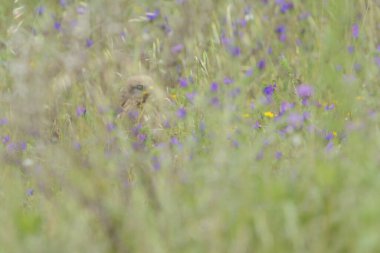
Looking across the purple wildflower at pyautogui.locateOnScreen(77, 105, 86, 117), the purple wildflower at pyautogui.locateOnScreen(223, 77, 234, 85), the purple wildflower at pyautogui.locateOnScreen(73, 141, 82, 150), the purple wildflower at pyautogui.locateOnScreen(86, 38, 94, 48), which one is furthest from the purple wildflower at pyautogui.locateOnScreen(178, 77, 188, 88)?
the purple wildflower at pyautogui.locateOnScreen(73, 141, 82, 150)

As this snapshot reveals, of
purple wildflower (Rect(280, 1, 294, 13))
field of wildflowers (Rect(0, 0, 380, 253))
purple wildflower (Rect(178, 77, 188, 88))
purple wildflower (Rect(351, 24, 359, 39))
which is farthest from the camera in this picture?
purple wildflower (Rect(280, 1, 294, 13))

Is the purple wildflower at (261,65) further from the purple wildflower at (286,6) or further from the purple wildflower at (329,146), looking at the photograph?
the purple wildflower at (329,146)

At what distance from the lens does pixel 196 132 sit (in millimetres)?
3369

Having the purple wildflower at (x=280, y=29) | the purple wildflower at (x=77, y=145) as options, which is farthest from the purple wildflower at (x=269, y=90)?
the purple wildflower at (x=77, y=145)

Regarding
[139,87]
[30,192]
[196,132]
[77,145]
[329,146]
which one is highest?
[329,146]

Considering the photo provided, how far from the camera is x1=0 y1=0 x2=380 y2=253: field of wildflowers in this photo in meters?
2.20

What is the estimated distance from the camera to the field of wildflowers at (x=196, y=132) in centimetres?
220

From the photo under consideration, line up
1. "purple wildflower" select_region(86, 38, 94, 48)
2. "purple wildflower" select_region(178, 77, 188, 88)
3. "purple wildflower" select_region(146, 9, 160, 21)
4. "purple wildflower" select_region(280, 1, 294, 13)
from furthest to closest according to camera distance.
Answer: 1. "purple wildflower" select_region(280, 1, 294, 13)
2. "purple wildflower" select_region(146, 9, 160, 21)
3. "purple wildflower" select_region(86, 38, 94, 48)
4. "purple wildflower" select_region(178, 77, 188, 88)

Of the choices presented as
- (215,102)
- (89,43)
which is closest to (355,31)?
(215,102)

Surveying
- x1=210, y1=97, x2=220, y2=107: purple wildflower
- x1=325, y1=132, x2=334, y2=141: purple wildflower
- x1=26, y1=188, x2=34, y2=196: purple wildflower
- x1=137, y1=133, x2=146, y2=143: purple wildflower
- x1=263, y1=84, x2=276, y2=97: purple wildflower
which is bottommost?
x1=26, y1=188, x2=34, y2=196: purple wildflower

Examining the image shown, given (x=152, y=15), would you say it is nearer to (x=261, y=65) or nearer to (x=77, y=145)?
(x=261, y=65)

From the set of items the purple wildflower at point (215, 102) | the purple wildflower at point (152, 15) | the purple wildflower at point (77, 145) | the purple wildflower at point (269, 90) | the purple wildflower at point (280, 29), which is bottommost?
the purple wildflower at point (77, 145)

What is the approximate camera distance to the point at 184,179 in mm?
2510

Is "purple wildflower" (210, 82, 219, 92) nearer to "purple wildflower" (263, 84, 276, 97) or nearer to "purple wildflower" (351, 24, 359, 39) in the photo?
"purple wildflower" (263, 84, 276, 97)
